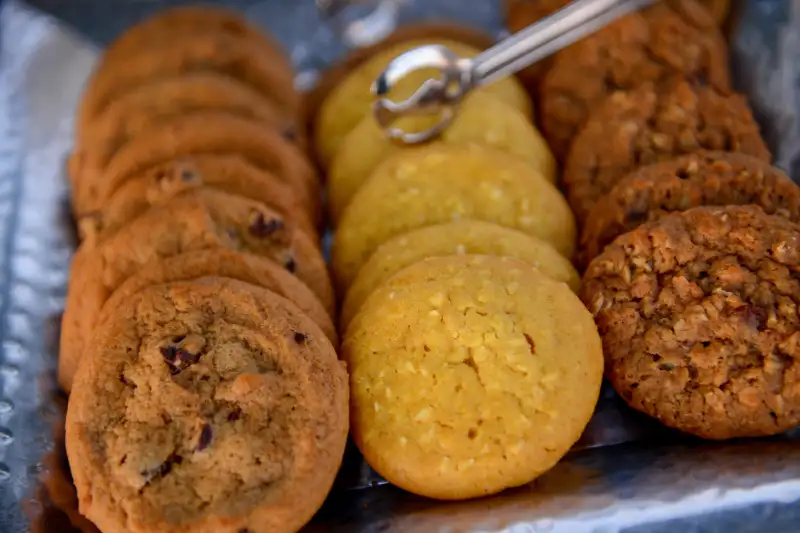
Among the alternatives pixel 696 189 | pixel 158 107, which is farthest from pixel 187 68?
pixel 696 189

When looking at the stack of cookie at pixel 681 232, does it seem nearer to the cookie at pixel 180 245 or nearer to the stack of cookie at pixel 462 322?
the stack of cookie at pixel 462 322

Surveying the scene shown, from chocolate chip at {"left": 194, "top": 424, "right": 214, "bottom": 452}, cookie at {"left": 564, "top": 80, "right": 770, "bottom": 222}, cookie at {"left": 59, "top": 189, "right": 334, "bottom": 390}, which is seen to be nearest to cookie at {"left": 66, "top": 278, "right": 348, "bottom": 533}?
chocolate chip at {"left": 194, "top": 424, "right": 214, "bottom": 452}

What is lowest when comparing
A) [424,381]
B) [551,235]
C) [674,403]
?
[674,403]

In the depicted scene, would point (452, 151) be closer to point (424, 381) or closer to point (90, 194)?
→ point (424, 381)

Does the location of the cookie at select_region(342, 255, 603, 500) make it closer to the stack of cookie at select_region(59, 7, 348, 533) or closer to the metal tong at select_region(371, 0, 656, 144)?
the stack of cookie at select_region(59, 7, 348, 533)

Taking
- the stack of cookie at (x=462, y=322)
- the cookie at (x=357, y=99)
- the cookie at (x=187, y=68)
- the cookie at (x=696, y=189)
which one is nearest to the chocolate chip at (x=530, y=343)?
the stack of cookie at (x=462, y=322)

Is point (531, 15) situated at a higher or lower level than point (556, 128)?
higher

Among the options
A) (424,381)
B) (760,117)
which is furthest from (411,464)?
(760,117)
